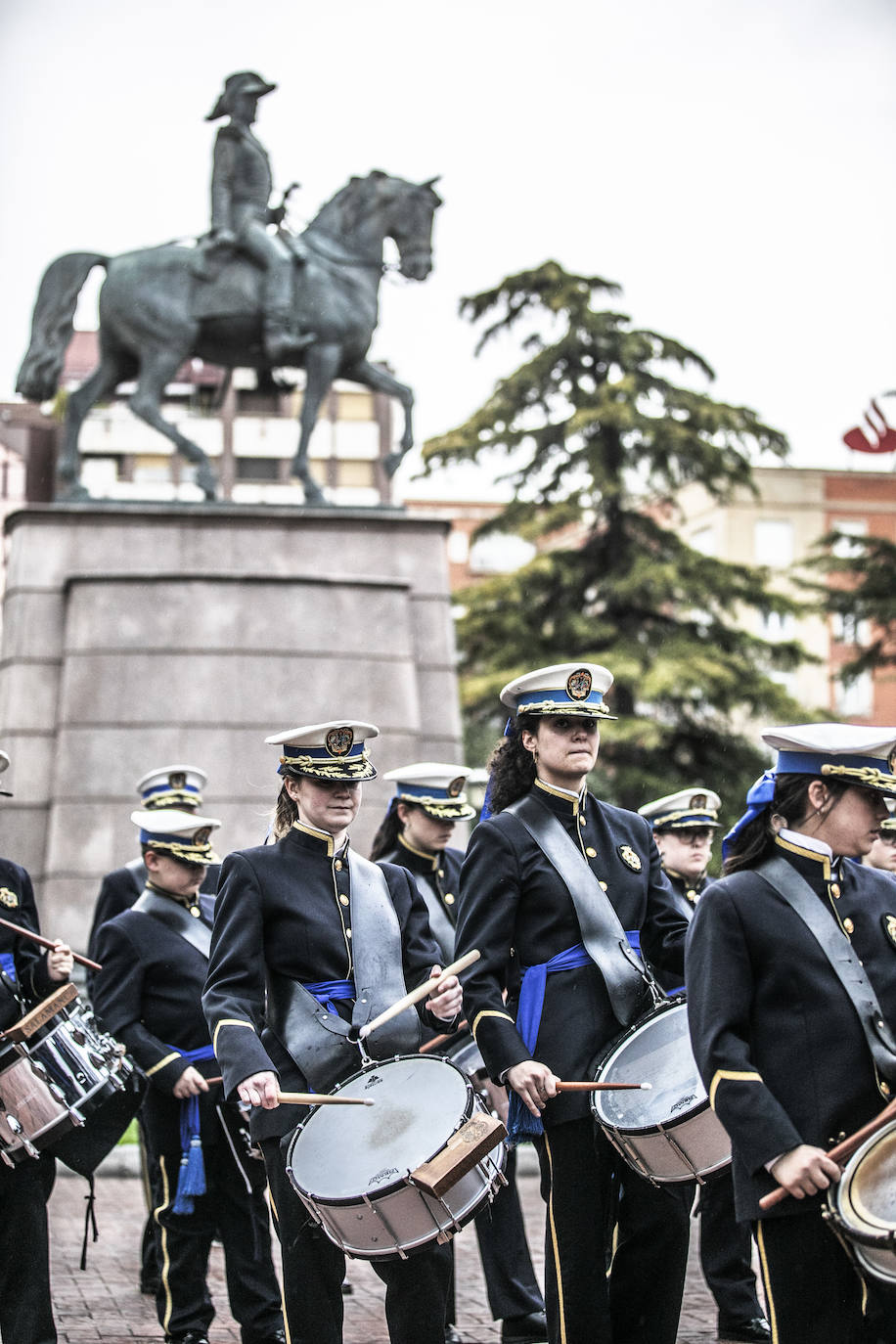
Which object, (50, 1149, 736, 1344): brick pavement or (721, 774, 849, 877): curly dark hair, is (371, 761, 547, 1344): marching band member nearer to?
(50, 1149, 736, 1344): brick pavement

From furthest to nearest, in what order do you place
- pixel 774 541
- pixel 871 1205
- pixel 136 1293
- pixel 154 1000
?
1. pixel 774 541
2. pixel 136 1293
3. pixel 154 1000
4. pixel 871 1205

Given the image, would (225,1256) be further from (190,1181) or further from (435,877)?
(435,877)

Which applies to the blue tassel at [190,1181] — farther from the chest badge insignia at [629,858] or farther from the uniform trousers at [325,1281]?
the chest badge insignia at [629,858]

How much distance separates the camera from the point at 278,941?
6402 millimetres

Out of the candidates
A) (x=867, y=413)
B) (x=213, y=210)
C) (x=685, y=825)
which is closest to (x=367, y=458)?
(x=867, y=413)

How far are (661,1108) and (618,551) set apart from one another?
26.7m

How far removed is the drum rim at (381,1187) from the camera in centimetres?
550

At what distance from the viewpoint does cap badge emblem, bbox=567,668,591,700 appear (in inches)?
256

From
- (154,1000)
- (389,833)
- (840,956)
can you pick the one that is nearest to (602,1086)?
(840,956)

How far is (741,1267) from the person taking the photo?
821 centimetres

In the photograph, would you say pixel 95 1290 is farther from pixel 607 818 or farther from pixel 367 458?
pixel 367 458

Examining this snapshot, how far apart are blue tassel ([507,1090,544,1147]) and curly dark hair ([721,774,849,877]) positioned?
47.6 inches

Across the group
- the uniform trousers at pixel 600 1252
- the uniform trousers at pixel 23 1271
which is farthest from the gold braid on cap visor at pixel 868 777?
the uniform trousers at pixel 23 1271

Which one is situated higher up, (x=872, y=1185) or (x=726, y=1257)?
(x=872, y=1185)
